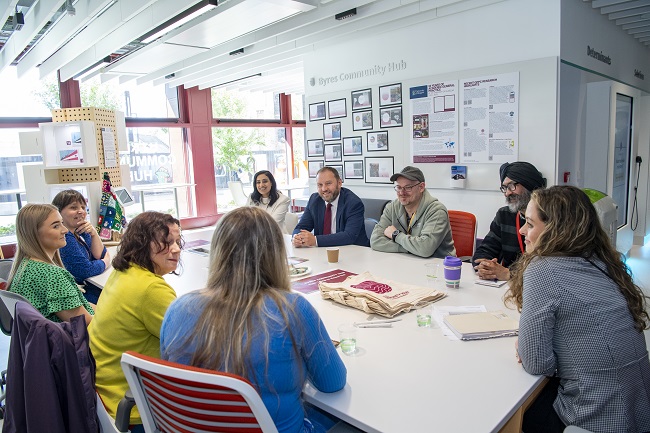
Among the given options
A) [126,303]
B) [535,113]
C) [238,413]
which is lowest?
[238,413]

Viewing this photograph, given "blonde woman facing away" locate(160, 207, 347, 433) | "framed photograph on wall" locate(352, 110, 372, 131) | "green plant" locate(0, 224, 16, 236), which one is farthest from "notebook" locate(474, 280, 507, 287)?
"green plant" locate(0, 224, 16, 236)

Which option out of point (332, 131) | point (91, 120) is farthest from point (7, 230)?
point (332, 131)

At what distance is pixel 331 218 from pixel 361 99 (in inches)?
91.5

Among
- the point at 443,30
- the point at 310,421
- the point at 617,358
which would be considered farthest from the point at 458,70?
the point at 310,421

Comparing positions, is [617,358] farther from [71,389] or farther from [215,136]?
[215,136]

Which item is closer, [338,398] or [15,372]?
[338,398]

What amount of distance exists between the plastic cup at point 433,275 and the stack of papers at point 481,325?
18.7 inches

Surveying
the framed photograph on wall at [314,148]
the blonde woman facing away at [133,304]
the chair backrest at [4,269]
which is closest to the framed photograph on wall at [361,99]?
the framed photograph on wall at [314,148]

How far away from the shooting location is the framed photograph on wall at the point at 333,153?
6.20 m

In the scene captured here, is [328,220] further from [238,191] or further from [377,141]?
[238,191]

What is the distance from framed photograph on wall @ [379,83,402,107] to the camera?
5348 millimetres

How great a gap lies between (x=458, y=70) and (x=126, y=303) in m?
4.17

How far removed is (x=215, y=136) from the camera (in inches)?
398

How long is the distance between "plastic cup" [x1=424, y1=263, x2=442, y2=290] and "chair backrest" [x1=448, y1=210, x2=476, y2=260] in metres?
0.81
